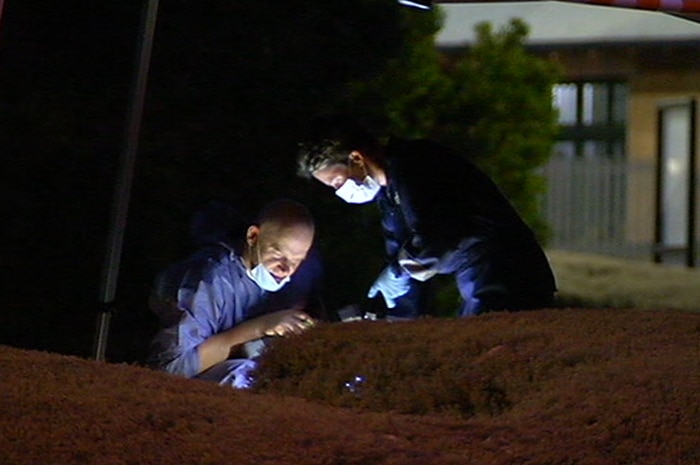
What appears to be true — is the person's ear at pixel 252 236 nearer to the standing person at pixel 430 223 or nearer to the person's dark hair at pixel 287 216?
the person's dark hair at pixel 287 216

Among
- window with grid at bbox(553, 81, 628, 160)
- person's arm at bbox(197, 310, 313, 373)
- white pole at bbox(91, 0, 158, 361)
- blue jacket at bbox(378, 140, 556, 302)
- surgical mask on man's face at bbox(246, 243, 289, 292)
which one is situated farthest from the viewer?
window with grid at bbox(553, 81, 628, 160)

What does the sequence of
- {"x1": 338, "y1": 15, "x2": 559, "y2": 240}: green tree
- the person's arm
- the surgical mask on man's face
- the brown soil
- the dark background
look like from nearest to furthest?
the brown soil → the person's arm → the surgical mask on man's face → the dark background → {"x1": 338, "y1": 15, "x2": 559, "y2": 240}: green tree

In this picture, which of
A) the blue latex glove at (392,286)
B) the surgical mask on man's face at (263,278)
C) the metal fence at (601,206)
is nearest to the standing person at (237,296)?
the surgical mask on man's face at (263,278)

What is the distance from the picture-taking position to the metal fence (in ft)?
Result: 20.0

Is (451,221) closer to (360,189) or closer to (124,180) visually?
(360,189)

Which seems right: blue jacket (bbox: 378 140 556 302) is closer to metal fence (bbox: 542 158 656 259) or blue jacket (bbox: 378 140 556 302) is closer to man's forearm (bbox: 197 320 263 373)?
man's forearm (bbox: 197 320 263 373)

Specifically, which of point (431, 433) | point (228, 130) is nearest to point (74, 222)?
point (228, 130)

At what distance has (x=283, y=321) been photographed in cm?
456

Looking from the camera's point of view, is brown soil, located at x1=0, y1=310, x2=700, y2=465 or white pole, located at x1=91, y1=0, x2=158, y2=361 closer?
brown soil, located at x1=0, y1=310, x2=700, y2=465

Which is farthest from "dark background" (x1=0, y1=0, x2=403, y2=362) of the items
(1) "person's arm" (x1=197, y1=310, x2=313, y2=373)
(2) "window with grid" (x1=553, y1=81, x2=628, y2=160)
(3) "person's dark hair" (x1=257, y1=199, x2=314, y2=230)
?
(2) "window with grid" (x1=553, y1=81, x2=628, y2=160)

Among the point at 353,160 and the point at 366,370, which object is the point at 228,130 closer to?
the point at 353,160

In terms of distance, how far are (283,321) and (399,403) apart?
160 cm

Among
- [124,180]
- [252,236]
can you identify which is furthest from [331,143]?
[124,180]

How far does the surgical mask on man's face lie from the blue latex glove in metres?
0.43
